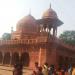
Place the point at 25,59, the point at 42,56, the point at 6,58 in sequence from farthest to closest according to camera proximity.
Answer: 1. the point at 6,58
2. the point at 25,59
3. the point at 42,56

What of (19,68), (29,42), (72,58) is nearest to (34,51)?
(29,42)

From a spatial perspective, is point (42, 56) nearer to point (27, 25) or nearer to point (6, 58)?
point (6, 58)

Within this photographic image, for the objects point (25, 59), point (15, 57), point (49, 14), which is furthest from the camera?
point (15, 57)

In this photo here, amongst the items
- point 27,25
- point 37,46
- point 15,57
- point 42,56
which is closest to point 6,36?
point 27,25

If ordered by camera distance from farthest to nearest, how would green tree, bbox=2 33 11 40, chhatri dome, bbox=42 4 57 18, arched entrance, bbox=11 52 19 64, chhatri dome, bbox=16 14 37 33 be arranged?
green tree, bbox=2 33 11 40 < chhatri dome, bbox=16 14 37 33 < arched entrance, bbox=11 52 19 64 < chhatri dome, bbox=42 4 57 18

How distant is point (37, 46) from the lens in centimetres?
2772

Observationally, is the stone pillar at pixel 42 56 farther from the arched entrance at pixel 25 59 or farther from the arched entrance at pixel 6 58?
the arched entrance at pixel 6 58

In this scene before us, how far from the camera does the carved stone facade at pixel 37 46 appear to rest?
27.1 meters

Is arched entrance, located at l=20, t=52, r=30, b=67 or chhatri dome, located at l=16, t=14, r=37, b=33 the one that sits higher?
chhatri dome, located at l=16, t=14, r=37, b=33

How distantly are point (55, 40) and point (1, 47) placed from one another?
24.1 ft

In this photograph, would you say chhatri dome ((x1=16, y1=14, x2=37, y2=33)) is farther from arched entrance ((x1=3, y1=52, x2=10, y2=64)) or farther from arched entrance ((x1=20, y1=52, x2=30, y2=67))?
arched entrance ((x1=20, y1=52, x2=30, y2=67))

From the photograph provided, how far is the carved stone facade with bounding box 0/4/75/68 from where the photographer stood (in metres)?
27.1

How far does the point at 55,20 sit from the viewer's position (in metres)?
29.8

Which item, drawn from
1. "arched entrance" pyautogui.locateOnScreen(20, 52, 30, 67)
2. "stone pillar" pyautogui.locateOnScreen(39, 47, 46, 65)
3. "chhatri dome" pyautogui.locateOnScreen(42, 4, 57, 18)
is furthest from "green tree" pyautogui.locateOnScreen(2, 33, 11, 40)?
"stone pillar" pyautogui.locateOnScreen(39, 47, 46, 65)
